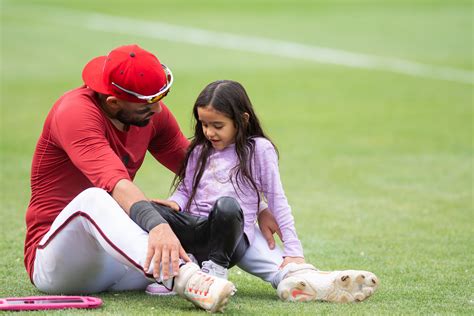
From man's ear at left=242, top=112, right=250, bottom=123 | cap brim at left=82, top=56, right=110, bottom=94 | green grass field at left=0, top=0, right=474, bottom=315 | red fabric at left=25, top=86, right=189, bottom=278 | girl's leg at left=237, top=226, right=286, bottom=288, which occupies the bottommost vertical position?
green grass field at left=0, top=0, right=474, bottom=315

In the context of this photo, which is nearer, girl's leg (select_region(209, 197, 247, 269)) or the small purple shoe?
girl's leg (select_region(209, 197, 247, 269))

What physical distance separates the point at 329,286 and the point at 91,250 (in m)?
1.27

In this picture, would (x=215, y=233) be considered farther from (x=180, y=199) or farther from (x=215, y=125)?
(x=215, y=125)

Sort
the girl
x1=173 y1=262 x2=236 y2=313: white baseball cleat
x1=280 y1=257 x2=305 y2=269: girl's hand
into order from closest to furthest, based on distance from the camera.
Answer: x1=173 y1=262 x2=236 y2=313: white baseball cleat → the girl → x1=280 y1=257 x2=305 y2=269: girl's hand

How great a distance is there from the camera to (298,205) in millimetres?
9289

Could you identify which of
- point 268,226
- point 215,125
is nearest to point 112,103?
point 215,125

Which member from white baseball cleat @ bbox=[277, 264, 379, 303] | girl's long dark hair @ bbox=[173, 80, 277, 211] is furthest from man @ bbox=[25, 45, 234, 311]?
white baseball cleat @ bbox=[277, 264, 379, 303]

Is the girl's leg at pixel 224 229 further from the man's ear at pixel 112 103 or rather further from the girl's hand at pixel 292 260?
the man's ear at pixel 112 103

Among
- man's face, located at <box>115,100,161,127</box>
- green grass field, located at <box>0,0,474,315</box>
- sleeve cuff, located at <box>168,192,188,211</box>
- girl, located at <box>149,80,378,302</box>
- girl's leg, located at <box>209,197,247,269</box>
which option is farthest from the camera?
green grass field, located at <box>0,0,474,315</box>

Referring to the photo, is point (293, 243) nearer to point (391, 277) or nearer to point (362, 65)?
point (391, 277)

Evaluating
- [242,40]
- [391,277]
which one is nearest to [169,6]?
[242,40]

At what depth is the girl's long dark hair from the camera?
5559 millimetres

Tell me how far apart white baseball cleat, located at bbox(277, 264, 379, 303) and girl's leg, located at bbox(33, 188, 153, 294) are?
79 cm

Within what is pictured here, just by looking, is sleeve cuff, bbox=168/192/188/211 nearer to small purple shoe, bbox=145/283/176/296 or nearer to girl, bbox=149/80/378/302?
girl, bbox=149/80/378/302
